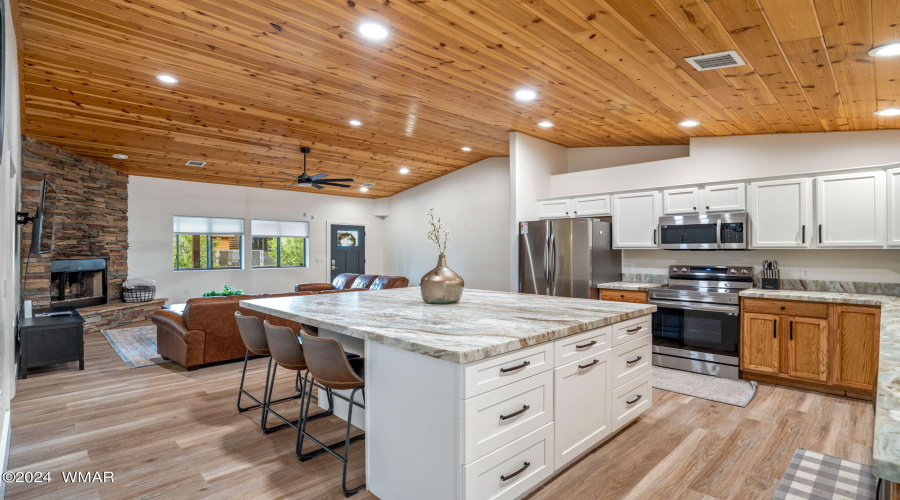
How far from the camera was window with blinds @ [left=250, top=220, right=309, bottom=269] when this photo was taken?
29.6 ft

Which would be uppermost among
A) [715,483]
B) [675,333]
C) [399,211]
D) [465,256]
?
[399,211]

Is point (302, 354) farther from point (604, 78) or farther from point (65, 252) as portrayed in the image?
point (65, 252)

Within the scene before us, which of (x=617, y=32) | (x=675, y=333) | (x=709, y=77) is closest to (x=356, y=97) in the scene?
(x=617, y=32)

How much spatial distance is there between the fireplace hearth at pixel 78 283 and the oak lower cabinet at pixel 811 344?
843 centimetres

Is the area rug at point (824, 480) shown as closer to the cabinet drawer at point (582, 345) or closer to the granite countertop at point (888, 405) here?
the granite countertop at point (888, 405)

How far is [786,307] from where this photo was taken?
3.91 meters

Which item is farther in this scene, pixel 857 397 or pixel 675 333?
pixel 675 333

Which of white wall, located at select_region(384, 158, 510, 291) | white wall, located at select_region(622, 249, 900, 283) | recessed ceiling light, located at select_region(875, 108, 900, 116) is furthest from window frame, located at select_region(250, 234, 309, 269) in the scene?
recessed ceiling light, located at select_region(875, 108, 900, 116)

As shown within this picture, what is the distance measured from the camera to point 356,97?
4.37 m

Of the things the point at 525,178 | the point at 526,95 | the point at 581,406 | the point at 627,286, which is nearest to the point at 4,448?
the point at 581,406

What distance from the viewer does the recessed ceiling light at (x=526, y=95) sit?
3994 millimetres

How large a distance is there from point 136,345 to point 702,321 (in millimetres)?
6510

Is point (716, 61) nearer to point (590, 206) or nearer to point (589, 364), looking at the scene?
point (589, 364)

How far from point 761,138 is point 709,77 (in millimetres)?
1999
